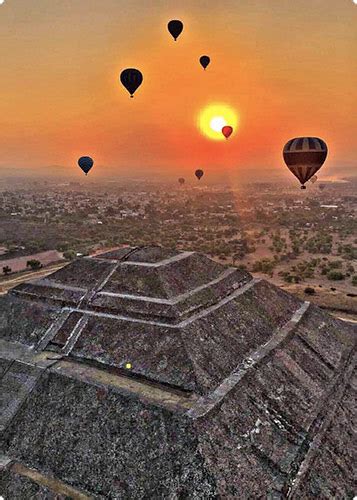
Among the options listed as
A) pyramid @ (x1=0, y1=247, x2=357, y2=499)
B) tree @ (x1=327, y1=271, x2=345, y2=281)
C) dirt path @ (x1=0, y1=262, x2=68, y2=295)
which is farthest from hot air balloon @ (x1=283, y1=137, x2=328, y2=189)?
dirt path @ (x1=0, y1=262, x2=68, y2=295)

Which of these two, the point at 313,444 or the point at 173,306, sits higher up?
the point at 173,306

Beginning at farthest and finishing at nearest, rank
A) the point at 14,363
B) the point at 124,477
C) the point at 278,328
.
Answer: the point at 278,328, the point at 14,363, the point at 124,477

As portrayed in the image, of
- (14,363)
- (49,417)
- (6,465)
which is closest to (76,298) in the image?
(14,363)

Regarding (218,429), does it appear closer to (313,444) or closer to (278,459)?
(278,459)

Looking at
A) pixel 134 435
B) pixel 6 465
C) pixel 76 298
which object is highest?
pixel 76 298

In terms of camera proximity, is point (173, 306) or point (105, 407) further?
point (173, 306)

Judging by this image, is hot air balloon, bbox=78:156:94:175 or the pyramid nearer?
the pyramid

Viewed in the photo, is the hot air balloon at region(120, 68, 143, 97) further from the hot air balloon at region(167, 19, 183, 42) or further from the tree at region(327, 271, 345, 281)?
the tree at region(327, 271, 345, 281)
